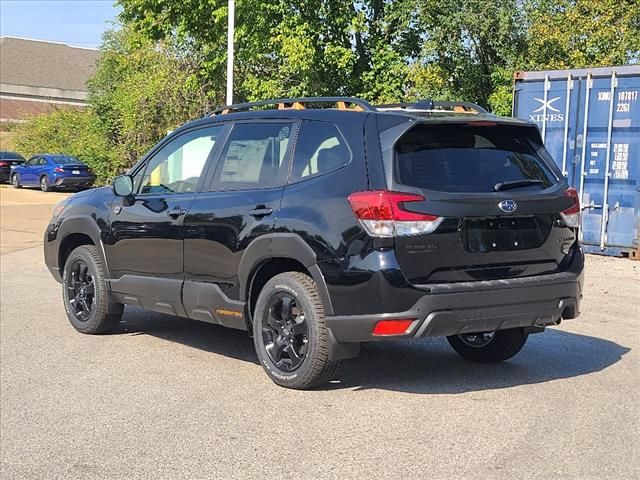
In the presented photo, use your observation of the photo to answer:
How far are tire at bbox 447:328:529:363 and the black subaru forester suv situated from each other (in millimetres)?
12

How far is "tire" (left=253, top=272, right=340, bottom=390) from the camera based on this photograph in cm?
538

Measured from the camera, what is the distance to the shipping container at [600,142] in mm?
12758

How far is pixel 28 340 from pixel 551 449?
4.90 metres

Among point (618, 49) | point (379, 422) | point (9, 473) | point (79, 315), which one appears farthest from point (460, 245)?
point (618, 49)

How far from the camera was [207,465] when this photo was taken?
436cm

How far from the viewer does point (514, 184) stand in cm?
549

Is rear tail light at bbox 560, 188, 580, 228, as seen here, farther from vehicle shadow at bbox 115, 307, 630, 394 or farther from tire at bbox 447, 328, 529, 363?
vehicle shadow at bbox 115, 307, 630, 394

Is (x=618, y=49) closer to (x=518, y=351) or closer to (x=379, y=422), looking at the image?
(x=518, y=351)

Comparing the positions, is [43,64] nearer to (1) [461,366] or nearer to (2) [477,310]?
(1) [461,366]

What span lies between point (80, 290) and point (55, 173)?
26079 mm

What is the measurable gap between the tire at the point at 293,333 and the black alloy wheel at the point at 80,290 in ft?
7.95

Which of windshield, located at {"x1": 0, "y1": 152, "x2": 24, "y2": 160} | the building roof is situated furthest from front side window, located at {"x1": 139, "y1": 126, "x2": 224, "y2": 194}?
the building roof

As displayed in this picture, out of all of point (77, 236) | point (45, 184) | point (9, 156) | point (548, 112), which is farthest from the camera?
point (9, 156)

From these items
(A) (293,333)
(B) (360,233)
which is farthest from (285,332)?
(B) (360,233)
